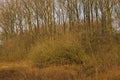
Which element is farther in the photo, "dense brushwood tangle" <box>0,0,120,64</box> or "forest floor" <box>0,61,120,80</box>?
"dense brushwood tangle" <box>0,0,120,64</box>

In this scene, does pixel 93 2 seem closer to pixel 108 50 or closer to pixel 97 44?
pixel 97 44

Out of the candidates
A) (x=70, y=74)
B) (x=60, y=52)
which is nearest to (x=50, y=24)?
(x=60, y=52)

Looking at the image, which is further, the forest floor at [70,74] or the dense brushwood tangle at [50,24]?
the dense brushwood tangle at [50,24]

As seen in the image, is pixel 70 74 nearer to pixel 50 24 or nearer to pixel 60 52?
pixel 60 52

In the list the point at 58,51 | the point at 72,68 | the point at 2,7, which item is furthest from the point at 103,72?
the point at 2,7

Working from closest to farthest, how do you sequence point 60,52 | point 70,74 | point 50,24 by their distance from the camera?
point 70,74 < point 60,52 < point 50,24

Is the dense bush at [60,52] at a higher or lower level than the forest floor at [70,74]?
higher

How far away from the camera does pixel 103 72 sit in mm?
14797

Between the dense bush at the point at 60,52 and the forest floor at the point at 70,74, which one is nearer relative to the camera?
the forest floor at the point at 70,74

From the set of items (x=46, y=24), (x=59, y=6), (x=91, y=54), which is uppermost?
(x=59, y=6)

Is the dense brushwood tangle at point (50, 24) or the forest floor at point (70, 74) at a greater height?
the dense brushwood tangle at point (50, 24)

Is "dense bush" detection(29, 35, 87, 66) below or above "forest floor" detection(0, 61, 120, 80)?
above

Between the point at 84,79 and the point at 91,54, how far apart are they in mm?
3040

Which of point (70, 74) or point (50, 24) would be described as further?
point (50, 24)
